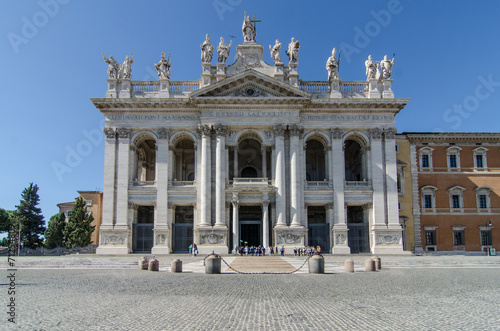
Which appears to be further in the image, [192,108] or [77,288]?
[192,108]

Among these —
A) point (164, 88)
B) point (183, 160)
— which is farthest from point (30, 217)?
point (164, 88)

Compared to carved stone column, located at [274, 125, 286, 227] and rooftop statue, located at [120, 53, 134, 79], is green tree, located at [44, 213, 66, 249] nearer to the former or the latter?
rooftop statue, located at [120, 53, 134, 79]

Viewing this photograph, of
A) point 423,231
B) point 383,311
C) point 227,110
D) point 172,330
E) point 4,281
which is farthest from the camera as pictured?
point 423,231

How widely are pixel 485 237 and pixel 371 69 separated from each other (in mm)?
21344

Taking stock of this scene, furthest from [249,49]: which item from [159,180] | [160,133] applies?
[159,180]

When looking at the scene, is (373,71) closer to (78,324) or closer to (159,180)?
(159,180)

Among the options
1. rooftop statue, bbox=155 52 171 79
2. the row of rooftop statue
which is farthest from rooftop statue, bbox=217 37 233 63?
rooftop statue, bbox=155 52 171 79

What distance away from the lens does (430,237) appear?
1815 inches

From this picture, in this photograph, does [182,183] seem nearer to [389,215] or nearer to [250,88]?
[250,88]

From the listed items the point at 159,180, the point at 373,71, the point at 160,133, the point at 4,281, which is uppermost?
the point at 373,71

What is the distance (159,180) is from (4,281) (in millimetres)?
24708

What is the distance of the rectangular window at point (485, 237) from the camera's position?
4594 cm

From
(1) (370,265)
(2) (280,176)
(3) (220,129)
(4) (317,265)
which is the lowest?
(1) (370,265)

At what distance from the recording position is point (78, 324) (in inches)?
351
